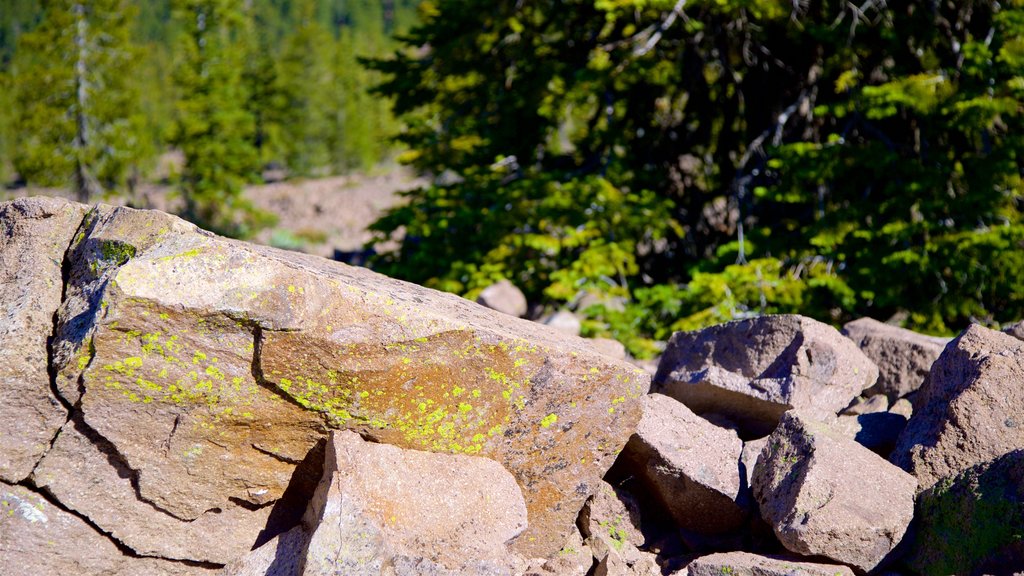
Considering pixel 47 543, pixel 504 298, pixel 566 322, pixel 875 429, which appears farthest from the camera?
pixel 504 298

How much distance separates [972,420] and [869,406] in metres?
0.97

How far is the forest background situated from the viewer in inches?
331

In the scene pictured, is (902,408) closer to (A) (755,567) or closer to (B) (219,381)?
(A) (755,567)

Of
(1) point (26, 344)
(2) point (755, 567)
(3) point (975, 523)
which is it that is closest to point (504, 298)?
(2) point (755, 567)

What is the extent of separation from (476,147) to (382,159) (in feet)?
187

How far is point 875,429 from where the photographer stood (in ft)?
15.4

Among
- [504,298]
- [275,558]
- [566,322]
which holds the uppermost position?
[275,558]

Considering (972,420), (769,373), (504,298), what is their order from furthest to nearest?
(504,298) → (769,373) → (972,420)

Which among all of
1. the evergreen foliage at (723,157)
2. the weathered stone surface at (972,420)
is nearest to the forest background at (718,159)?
the evergreen foliage at (723,157)

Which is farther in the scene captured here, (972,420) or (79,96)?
(79,96)

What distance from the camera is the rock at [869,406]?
4.93 metres

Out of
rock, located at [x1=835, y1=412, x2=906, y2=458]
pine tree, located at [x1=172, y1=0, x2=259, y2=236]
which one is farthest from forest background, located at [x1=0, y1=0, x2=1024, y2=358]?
pine tree, located at [x1=172, y1=0, x2=259, y2=236]

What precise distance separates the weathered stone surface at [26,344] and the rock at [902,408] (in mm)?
4489

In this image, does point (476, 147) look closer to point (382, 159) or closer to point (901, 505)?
point (901, 505)
